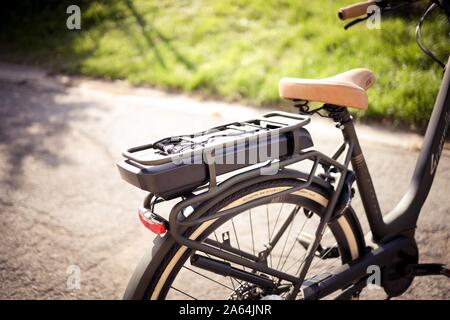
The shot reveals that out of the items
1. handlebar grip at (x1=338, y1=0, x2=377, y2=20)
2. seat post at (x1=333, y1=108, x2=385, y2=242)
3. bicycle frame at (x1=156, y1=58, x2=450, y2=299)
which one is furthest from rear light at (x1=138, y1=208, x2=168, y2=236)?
handlebar grip at (x1=338, y1=0, x2=377, y2=20)

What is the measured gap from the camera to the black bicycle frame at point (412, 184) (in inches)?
72.0

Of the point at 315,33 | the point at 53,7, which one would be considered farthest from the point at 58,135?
the point at 53,7

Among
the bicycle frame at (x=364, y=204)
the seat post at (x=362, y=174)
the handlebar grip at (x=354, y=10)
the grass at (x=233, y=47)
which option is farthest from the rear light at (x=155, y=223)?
the grass at (x=233, y=47)

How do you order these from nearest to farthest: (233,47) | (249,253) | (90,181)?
(249,253) → (90,181) → (233,47)

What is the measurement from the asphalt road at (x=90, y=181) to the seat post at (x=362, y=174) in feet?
1.86

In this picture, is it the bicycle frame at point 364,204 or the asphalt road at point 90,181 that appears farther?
the asphalt road at point 90,181

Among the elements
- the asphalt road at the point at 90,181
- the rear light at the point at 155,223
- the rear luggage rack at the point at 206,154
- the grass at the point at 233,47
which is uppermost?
the grass at the point at 233,47

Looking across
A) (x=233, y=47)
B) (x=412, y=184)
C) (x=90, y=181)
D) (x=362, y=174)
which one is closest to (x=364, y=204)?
(x=362, y=174)

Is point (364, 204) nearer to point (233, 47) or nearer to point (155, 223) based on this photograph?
point (155, 223)

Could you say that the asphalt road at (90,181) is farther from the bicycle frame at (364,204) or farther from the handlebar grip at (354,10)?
the handlebar grip at (354,10)

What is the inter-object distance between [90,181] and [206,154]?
2317mm

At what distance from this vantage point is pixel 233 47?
549 cm

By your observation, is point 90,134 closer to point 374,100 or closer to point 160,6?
point 374,100
